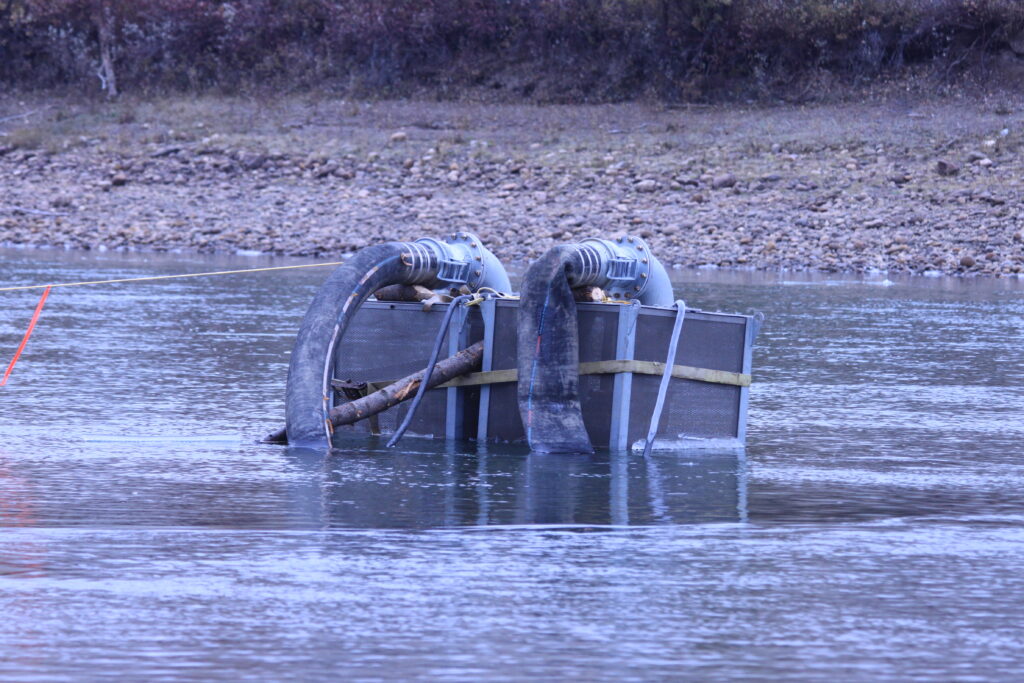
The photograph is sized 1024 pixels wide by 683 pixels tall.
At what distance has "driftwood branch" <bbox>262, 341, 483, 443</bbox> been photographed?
12484 millimetres

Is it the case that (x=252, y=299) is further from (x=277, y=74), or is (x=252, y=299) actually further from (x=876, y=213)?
(x=277, y=74)

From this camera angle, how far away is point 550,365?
11938 mm

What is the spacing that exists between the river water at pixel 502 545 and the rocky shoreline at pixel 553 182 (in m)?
17.7

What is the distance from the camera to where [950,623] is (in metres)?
7.56

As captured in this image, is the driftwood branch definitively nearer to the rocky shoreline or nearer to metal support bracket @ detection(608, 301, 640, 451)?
metal support bracket @ detection(608, 301, 640, 451)

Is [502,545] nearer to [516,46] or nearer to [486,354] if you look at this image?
[486,354]

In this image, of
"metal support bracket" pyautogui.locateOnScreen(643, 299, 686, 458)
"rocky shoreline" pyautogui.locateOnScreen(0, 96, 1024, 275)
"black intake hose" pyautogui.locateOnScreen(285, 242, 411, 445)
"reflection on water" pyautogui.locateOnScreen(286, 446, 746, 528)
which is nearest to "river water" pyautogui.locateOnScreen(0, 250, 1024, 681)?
"reflection on water" pyautogui.locateOnScreen(286, 446, 746, 528)

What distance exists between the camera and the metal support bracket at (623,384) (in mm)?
12031

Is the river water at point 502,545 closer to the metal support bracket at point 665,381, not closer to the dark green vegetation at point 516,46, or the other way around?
the metal support bracket at point 665,381

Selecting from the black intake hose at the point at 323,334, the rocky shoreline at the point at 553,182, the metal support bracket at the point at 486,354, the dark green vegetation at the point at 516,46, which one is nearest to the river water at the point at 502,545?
the black intake hose at the point at 323,334

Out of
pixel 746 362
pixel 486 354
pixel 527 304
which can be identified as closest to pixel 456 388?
pixel 486 354

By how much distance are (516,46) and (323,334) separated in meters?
38.1

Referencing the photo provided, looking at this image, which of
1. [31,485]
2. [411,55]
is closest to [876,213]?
[411,55]

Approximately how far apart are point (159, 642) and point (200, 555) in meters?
1.51
